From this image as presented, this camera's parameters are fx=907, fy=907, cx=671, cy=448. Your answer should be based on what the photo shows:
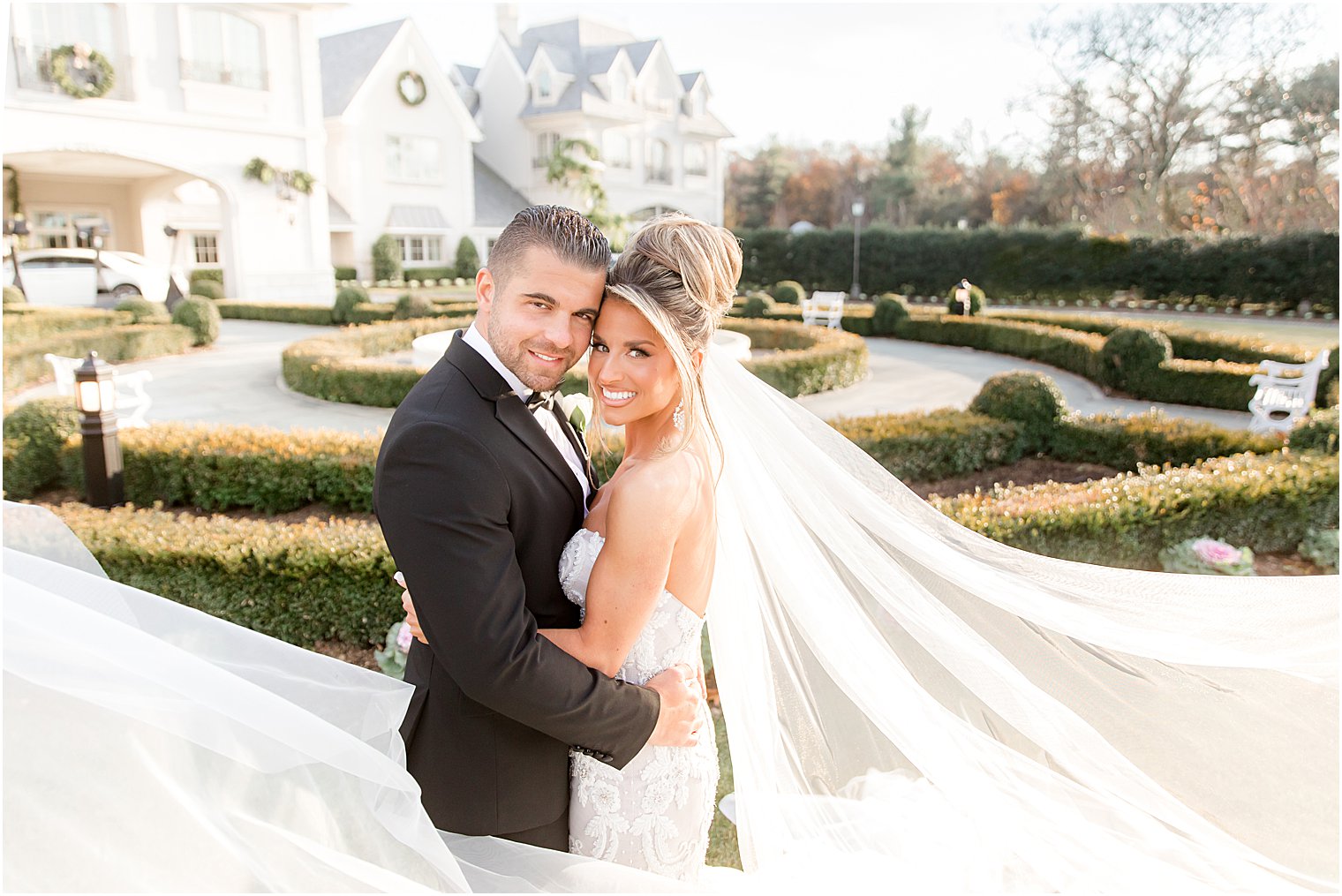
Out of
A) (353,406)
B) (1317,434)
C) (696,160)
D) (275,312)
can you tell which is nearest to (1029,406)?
(1317,434)

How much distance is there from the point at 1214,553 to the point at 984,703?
12.2 feet

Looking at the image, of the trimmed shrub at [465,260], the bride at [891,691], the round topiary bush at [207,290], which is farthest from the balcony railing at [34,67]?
the bride at [891,691]

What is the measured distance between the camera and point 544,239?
1.77m

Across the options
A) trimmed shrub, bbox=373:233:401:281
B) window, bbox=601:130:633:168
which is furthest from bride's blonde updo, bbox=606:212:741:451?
window, bbox=601:130:633:168

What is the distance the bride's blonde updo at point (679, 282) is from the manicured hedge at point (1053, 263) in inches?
1156

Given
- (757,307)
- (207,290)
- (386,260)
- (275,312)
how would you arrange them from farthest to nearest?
(386,260)
(207,290)
(275,312)
(757,307)

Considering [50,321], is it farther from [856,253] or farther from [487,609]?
[856,253]

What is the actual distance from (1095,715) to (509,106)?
128 ft

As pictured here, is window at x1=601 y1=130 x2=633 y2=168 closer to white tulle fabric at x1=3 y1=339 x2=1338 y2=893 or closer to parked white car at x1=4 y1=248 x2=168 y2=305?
parked white car at x1=4 y1=248 x2=168 y2=305

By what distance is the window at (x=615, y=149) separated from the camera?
120 feet

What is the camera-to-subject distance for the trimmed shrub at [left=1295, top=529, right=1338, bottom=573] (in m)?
5.80

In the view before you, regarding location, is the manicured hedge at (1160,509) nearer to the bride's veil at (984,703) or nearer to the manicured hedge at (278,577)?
the bride's veil at (984,703)

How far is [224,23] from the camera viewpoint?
24.0 meters

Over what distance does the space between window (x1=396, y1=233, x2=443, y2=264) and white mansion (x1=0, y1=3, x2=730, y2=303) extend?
8 centimetres
